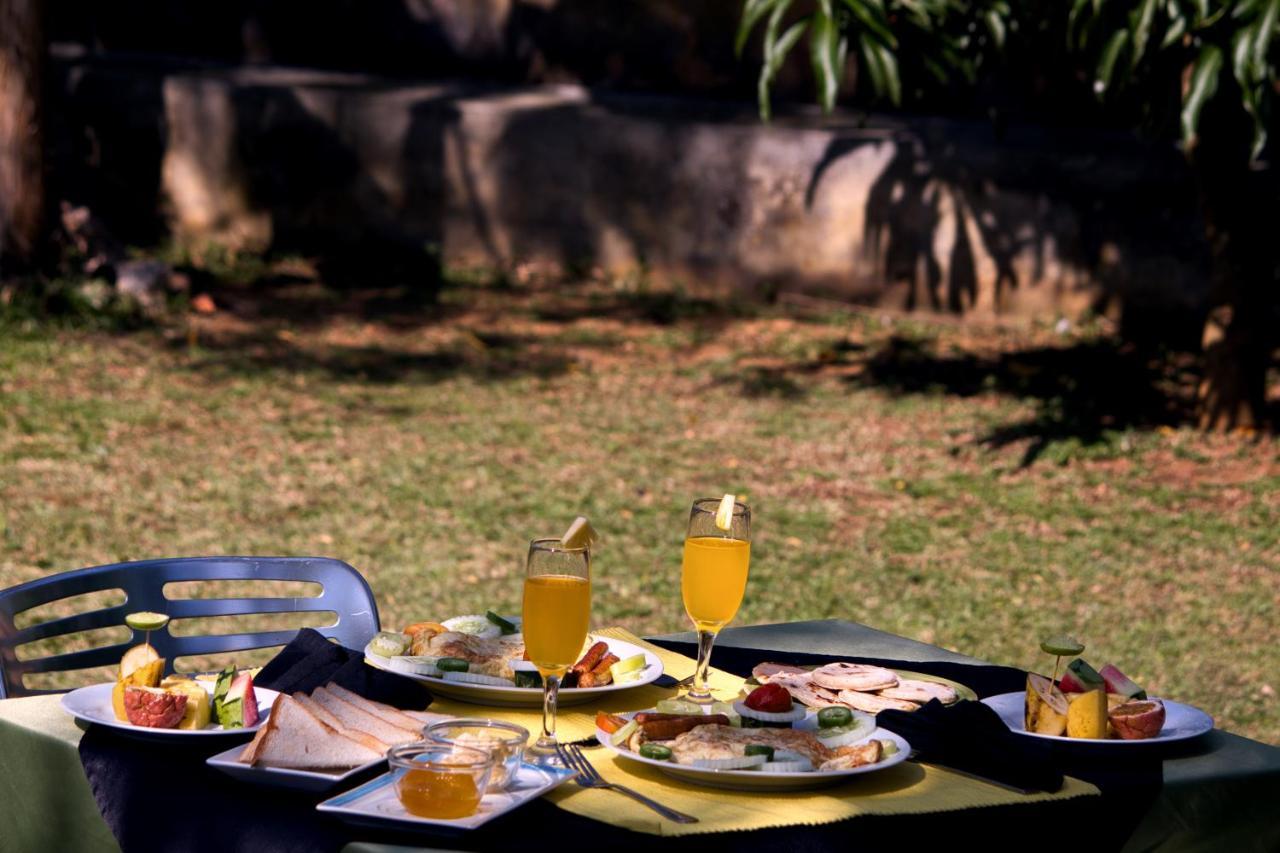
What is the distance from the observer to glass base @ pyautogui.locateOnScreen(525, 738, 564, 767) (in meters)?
2.13

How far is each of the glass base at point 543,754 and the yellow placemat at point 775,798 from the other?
4 cm

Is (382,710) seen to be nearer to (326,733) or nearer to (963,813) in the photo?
(326,733)

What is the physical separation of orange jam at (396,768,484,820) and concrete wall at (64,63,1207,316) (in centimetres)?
856

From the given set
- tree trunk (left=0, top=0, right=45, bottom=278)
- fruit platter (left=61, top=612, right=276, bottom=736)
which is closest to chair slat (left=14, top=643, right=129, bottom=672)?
fruit platter (left=61, top=612, right=276, bottom=736)

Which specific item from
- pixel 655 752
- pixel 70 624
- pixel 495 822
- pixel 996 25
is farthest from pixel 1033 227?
pixel 495 822

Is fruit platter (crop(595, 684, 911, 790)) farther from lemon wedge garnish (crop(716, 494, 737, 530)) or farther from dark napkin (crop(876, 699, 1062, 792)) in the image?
lemon wedge garnish (crop(716, 494, 737, 530))

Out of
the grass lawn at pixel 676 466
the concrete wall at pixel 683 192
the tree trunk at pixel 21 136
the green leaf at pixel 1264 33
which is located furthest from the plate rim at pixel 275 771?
the tree trunk at pixel 21 136

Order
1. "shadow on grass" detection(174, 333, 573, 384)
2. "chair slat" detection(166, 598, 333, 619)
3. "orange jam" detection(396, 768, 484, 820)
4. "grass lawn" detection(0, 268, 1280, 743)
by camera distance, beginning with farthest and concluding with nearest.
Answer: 1. "shadow on grass" detection(174, 333, 573, 384)
2. "grass lawn" detection(0, 268, 1280, 743)
3. "chair slat" detection(166, 598, 333, 619)
4. "orange jam" detection(396, 768, 484, 820)

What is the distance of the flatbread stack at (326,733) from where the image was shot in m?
2.08

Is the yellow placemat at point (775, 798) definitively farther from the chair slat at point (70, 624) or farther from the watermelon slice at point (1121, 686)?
the chair slat at point (70, 624)

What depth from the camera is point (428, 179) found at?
12.1 meters

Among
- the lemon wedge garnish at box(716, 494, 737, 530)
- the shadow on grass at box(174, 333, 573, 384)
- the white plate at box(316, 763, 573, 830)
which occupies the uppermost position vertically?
the lemon wedge garnish at box(716, 494, 737, 530)

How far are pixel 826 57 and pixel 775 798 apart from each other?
4031mm

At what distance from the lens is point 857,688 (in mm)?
2486
